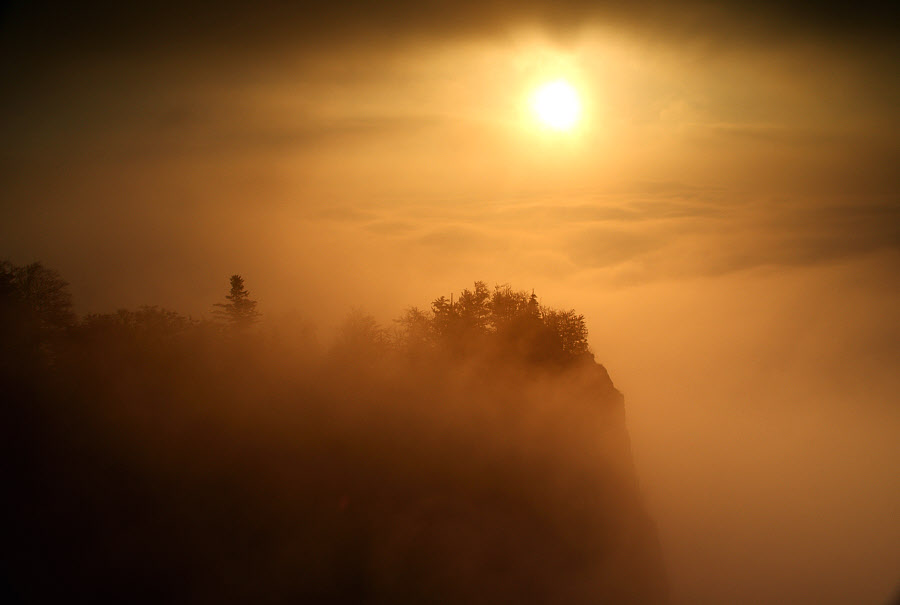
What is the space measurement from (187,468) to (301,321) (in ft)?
54.0

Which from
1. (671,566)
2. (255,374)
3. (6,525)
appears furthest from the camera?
(671,566)

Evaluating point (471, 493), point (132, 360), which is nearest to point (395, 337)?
point (471, 493)

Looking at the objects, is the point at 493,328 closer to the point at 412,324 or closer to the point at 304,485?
the point at 412,324

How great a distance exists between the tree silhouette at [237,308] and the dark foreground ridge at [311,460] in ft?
1.23

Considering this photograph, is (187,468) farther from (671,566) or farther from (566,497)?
(671,566)

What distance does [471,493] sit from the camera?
2745 cm

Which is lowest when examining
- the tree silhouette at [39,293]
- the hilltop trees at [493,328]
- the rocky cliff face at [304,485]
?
the rocky cliff face at [304,485]

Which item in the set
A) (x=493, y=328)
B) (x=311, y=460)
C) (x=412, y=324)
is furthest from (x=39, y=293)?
(x=493, y=328)

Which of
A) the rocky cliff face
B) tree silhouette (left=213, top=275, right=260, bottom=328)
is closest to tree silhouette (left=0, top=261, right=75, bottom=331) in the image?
the rocky cliff face

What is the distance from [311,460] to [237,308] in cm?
1572

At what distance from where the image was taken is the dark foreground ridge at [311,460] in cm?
2064

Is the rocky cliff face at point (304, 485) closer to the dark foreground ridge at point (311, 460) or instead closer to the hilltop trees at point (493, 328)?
the dark foreground ridge at point (311, 460)

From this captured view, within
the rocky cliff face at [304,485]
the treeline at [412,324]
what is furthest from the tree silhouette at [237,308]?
the rocky cliff face at [304,485]

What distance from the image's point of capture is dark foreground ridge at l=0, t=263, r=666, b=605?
20641 millimetres
